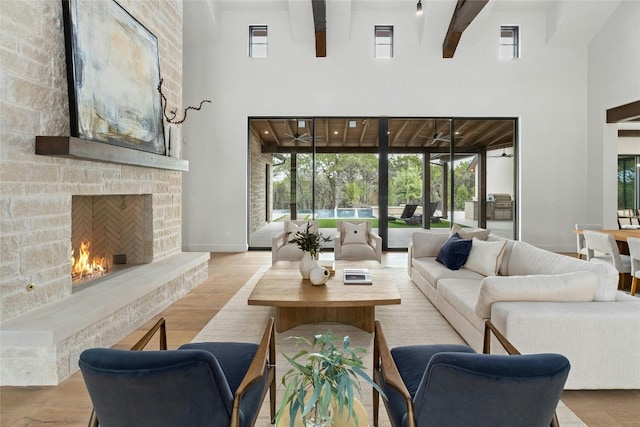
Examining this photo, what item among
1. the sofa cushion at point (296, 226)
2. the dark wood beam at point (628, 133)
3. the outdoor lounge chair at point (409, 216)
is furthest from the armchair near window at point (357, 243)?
the dark wood beam at point (628, 133)

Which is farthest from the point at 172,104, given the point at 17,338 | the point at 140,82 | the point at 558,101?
the point at 558,101

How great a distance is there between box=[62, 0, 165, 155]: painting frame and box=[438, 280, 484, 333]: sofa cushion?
3447 millimetres

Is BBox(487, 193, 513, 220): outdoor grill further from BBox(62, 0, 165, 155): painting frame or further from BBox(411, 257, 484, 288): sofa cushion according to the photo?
BBox(62, 0, 165, 155): painting frame

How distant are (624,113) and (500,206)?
273 cm

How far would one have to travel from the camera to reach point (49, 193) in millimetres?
2984

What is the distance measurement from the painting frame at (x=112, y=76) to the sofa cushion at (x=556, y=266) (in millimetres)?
4051

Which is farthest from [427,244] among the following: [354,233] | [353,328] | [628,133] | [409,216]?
[628,133]

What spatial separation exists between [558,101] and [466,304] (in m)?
6.96

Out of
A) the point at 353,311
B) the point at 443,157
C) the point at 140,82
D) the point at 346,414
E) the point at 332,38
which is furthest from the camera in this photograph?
the point at 443,157

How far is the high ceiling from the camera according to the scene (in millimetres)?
8367

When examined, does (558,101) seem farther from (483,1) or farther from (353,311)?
(353,311)

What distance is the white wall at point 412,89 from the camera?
318 inches

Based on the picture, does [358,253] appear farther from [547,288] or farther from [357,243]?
[547,288]

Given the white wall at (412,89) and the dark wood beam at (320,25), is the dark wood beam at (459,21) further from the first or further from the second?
the dark wood beam at (320,25)
